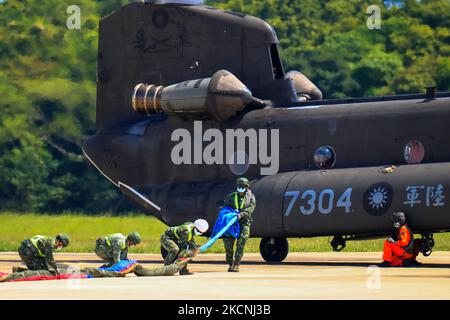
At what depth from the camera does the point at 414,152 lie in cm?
2377

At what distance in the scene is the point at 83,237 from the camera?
38625mm

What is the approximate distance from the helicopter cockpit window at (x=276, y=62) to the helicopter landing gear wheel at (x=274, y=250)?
3.68 metres

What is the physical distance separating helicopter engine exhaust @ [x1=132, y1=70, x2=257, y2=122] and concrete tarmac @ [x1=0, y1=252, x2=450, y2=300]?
3682mm

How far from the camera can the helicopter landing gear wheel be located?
26.0m

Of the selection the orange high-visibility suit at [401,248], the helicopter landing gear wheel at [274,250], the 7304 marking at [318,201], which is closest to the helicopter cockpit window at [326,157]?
the 7304 marking at [318,201]

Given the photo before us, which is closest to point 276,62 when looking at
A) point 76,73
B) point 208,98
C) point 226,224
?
point 208,98

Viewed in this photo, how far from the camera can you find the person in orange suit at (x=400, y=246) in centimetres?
2267

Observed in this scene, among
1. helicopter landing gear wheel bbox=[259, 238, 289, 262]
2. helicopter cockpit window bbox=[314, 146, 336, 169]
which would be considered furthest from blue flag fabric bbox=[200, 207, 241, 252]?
helicopter landing gear wheel bbox=[259, 238, 289, 262]

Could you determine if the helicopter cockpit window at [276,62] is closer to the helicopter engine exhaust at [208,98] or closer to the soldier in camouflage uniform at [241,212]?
the helicopter engine exhaust at [208,98]

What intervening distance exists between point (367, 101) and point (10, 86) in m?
28.5

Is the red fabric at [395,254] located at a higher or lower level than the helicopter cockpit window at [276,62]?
lower

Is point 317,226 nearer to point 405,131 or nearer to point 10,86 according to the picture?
point 405,131

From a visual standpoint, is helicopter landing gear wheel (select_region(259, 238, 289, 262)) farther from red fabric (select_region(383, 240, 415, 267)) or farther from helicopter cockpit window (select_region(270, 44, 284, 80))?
helicopter cockpit window (select_region(270, 44, 284, 80))

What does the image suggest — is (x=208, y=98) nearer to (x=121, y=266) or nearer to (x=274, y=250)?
(x=274, y=250)
